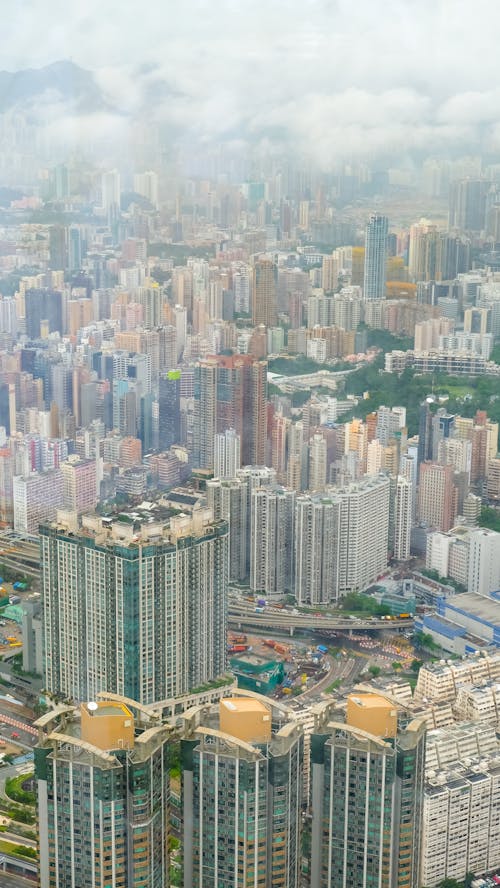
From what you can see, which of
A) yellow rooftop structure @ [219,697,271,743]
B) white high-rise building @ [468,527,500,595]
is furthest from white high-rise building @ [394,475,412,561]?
yellow rooftop structure @ [219,697,271,743]

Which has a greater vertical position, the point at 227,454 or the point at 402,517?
the point at 227,454

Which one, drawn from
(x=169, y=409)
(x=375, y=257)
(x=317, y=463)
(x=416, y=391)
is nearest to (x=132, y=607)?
(x=317, y=463)

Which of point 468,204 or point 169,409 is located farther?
point 468,204

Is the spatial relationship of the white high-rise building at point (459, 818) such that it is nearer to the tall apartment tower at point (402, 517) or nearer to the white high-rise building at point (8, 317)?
the tall apartment tower at point (402, 517)

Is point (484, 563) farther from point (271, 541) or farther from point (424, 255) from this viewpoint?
point (424, 255)

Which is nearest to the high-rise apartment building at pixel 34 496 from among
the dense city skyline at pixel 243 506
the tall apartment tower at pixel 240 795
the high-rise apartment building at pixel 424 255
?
the dense city skyline at pixel 243 506

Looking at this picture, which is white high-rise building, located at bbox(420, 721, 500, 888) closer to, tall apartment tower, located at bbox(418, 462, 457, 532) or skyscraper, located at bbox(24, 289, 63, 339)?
tall apartment tower, located at bbox(418, 462, 457, 532)
